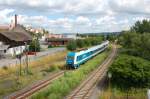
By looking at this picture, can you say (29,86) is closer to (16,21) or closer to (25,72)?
(25,72)

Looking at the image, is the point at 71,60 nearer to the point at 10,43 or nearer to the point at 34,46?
the point at 10,43

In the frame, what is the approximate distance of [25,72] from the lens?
48.1 m

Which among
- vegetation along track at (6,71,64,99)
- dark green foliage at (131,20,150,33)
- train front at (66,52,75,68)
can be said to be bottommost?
vegetation along track at (6,71,64,99)

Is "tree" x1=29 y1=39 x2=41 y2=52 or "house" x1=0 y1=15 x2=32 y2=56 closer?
"house" x1=0 y1=15 x2=32 y2=56

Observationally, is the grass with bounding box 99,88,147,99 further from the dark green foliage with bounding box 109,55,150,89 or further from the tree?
the tree

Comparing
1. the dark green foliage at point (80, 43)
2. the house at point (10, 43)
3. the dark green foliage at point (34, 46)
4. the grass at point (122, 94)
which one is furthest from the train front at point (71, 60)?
the dark green foliage at point (80, 43)

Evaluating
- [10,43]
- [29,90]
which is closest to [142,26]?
[10,43]

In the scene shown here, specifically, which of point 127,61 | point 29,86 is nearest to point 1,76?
point 29,86

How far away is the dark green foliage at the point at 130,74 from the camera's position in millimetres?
33656

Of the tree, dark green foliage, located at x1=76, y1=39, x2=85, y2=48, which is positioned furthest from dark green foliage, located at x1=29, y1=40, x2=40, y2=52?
dark green foliage, located at x1=76, y1=39, x2=85, y2=48

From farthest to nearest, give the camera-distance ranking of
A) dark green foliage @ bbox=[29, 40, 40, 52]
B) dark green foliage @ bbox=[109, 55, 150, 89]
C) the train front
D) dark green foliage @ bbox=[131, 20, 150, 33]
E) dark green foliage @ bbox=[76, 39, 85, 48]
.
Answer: dark green foliage @ bbox=[76, 39, 85, 48], dark green foliage @ bbox=[131, 20, 150, 33], dark green foliage @ bbox=[29, 40, 40, 52], the train front, dark green foliage @ bbox=[109, 55, 150, 89]

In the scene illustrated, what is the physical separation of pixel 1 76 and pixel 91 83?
1302cm

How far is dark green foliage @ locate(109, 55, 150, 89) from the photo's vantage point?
110 ft

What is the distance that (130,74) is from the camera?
111 feet
